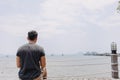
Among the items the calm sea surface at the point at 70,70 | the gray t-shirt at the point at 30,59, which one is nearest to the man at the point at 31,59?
the gray t-shirt at the point at 30,59

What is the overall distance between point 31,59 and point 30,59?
18 mm

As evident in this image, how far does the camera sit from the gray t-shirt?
6.39 meters

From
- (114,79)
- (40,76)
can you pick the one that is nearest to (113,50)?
(114,79)

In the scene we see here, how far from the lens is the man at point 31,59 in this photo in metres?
6.39

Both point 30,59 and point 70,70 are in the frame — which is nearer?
point 30,59

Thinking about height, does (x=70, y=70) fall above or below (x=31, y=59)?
below

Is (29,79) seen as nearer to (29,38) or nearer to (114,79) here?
(29,38)

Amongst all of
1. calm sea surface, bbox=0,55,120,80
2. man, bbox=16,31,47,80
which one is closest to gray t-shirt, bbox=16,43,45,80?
man, bbox=16,31,47,80

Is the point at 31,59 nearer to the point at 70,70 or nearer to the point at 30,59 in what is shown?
the point at 30,59

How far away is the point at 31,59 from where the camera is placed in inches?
252

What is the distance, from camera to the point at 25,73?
6.45m

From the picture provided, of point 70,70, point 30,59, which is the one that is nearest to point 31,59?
point 30,59

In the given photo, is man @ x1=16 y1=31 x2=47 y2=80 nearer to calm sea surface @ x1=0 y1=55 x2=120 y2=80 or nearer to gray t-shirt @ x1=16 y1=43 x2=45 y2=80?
gray t-shirt @ x1=16 y1=43 x2=45 y2=80

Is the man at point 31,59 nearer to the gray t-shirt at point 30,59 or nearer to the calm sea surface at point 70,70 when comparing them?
the gray t-shirt at point 30,59
